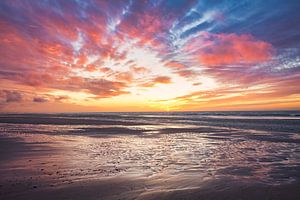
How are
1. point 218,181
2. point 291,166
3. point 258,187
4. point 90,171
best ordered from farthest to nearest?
point 291,166
point 90,171
point 218,181
point 258,187

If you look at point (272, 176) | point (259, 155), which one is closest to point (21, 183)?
point (272, 176)

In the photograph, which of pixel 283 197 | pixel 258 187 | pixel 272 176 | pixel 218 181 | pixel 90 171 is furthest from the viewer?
pixel 90 171

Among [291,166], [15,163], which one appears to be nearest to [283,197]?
[291,166]

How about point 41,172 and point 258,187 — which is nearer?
point 258,187

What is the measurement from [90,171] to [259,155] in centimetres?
941

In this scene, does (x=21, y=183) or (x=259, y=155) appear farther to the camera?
(x=259, y=155)

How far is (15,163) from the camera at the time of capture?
1160 centimetres

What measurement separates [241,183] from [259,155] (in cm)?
614

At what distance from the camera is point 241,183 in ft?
27.9

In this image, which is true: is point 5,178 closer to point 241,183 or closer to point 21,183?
point 21,183

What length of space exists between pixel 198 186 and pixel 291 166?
5.51 m

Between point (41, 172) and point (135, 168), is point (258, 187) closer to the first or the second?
point (135, 168)

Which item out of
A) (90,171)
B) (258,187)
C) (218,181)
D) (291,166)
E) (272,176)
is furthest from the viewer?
(291,166)

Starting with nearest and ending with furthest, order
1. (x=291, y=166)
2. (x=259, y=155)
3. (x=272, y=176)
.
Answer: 1. (x=272, y=176)
2. (x=291, y=166)
3. (x=259, y=155)
